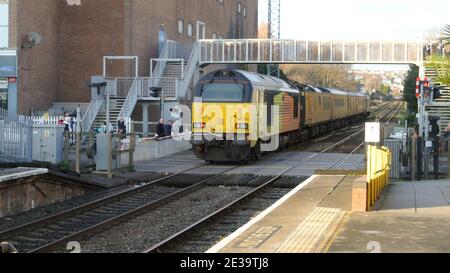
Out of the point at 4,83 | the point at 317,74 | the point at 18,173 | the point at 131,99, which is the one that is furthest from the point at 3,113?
the point at 317,74

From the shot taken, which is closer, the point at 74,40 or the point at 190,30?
the point at 74,40

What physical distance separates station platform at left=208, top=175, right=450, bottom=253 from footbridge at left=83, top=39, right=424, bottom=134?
26.1 meters

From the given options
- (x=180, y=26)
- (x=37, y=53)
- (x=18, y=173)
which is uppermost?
(x=180, y=26)

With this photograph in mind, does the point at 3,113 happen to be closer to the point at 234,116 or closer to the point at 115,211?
the point at 234,116

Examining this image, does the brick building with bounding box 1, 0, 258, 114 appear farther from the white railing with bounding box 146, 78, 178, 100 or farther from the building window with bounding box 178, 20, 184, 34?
the building window with bounding box 178, 20, 184, 34

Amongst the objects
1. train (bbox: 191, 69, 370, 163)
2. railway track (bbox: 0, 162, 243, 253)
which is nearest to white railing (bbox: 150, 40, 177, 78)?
train (bbox: 191, 69, 370, 163)

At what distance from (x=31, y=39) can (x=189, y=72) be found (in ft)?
37.9

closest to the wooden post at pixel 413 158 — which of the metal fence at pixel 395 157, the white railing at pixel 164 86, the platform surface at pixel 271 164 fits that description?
the metal fence at pixel 395 157

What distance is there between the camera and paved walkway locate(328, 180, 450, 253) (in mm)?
8859

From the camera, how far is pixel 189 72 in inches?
1714

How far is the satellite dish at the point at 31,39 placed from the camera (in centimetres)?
3459

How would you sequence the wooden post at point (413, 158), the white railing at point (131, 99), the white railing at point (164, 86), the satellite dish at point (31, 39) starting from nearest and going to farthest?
1. the wooden post at point (413, 158)
2. the satellite dish at point (31, 39)
3. the white railing at point (131, 99)
4. the white railing at point (164, 86)

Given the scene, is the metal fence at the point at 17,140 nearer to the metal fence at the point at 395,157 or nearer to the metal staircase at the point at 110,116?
the metal fence at the point at 395,157
